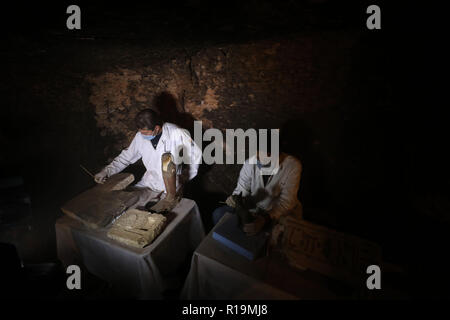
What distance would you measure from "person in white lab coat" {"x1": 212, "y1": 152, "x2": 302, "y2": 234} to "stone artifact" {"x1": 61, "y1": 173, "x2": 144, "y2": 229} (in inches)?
48.5

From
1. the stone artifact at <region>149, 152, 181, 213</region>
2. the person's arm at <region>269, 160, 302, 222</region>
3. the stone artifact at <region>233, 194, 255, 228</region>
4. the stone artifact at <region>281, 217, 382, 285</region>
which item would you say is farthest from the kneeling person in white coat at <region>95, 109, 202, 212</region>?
the stone artifact at <region>281, 217, 382, 285</region>

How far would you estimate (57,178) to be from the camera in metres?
3.43

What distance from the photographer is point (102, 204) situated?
2311mm

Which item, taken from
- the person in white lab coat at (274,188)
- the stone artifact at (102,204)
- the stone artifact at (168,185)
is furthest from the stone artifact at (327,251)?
the stone artifact at (102,204)

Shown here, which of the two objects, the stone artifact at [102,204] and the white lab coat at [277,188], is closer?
the stone artifact at [102,204]

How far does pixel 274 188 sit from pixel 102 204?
6.96 feet

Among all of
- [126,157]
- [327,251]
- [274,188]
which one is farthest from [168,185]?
[327,251]

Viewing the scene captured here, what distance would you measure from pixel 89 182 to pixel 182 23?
138 inches

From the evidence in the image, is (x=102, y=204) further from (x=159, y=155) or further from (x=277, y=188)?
(x=277, y=188)

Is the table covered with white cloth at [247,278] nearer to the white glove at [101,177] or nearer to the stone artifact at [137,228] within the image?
the stone artifact at [137,228]

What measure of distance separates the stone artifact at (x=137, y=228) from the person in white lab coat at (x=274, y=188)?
891 millimetres

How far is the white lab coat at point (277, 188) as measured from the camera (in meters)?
2.50
